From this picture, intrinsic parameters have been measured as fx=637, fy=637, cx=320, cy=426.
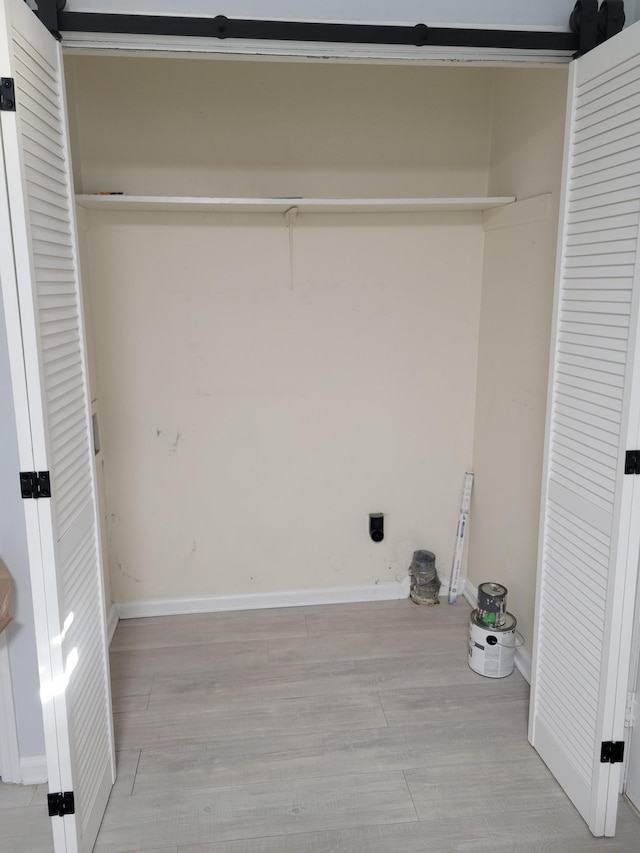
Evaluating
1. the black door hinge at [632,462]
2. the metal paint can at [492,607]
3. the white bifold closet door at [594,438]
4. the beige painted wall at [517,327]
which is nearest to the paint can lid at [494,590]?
the metal paint can at [492,607]

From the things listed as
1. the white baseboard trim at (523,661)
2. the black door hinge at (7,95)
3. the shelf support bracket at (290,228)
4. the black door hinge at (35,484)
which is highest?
the black door hinge at (7,95)

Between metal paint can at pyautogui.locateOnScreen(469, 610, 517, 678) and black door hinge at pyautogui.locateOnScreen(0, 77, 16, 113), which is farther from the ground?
black door hinge at pyautogui.locateOnScreen(0, 77, 16, 113)

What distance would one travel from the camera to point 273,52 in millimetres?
1755

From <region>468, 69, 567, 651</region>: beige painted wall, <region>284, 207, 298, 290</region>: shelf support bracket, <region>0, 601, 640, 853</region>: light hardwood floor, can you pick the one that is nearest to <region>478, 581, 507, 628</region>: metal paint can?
<region>468, 69, 567, 651</region>: beige painted wall

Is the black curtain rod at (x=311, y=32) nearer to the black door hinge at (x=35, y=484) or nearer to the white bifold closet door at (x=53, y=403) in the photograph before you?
the white bifold closet door at (x=53, y=403)

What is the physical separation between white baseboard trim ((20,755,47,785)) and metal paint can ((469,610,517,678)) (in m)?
1.68

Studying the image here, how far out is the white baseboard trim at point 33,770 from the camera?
2.12 m

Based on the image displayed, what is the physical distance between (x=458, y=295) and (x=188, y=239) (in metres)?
1.30

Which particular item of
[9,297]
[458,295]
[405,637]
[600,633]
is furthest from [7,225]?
[405,637]

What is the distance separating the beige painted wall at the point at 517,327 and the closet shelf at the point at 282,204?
197 millimetres

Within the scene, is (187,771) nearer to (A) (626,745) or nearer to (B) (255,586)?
(B) (255,586)

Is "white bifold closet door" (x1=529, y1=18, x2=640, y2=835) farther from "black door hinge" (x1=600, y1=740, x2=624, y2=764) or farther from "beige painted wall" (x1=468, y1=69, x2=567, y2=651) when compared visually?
"beige painted wall" (x1=468, y1=69, x2=567, y2=651)

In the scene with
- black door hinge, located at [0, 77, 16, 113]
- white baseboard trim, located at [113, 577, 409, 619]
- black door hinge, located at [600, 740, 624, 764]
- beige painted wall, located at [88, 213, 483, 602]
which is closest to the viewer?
black door hinge, located at [0, 77, 16, 113]

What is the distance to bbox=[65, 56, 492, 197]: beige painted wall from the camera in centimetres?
275
